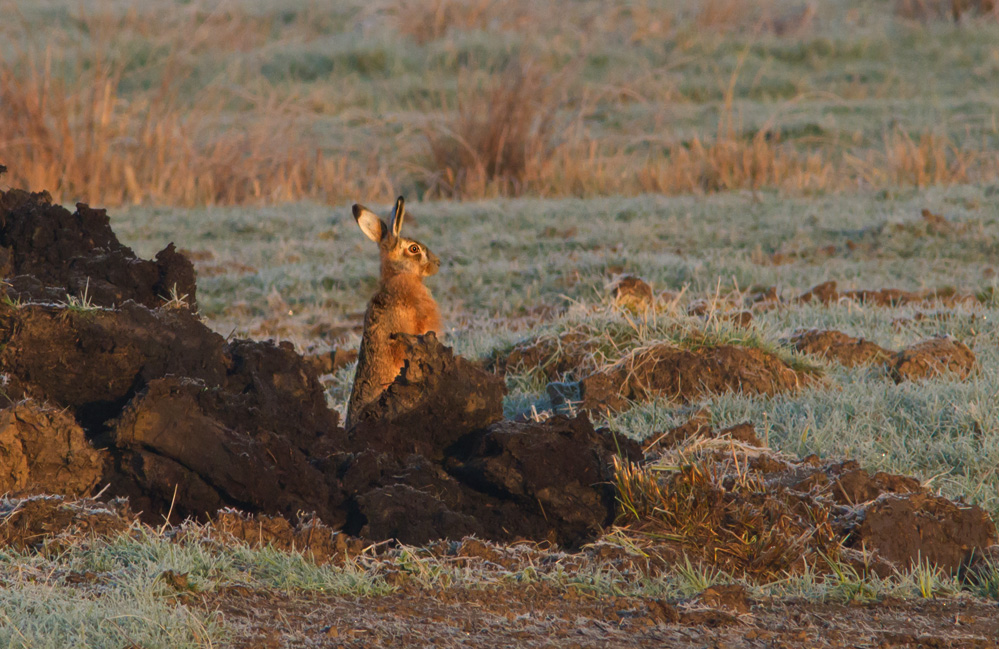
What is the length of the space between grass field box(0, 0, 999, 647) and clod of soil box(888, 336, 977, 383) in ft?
0.34

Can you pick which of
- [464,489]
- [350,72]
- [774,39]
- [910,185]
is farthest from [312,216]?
[774,39]

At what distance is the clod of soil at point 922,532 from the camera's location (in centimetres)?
400

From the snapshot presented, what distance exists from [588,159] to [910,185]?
3505mm

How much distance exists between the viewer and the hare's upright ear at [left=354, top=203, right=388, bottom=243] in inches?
209

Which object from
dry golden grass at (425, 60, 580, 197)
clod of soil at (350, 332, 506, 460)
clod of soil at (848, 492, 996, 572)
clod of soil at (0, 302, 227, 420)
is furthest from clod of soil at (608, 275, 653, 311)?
dry golden grass at (425, 60, 580, 197)

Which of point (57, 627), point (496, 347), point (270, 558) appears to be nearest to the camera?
point (57, 627)

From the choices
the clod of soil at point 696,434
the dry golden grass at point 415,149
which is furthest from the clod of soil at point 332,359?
the dry golden grass at point 415,149

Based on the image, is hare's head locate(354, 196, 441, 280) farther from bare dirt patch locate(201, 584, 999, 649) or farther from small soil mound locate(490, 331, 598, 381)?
bare dirt patch locate(201, 584, 999, 649)

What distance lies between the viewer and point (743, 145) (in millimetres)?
13336

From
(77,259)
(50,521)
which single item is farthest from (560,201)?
(50,521)

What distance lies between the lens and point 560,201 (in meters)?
12.3

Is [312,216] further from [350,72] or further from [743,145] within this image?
[350,72]

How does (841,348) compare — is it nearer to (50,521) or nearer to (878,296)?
(878,296)

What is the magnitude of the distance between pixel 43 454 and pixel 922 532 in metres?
2.92
